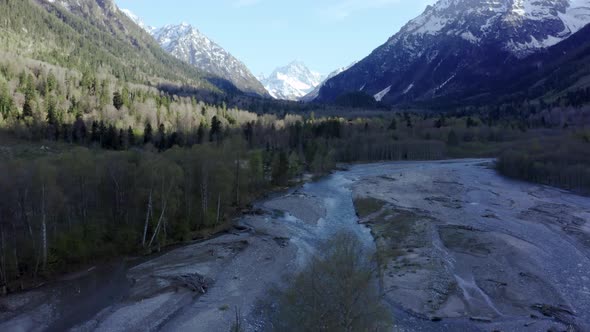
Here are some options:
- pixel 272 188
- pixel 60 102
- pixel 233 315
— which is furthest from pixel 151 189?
pixel 60 102

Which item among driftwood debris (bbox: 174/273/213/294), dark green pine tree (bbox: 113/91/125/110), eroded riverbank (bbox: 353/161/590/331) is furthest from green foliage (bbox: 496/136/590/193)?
dark green pine tree (bbox: 113/91/125/110)

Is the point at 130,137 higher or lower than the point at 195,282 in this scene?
higher

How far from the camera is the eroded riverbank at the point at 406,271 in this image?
29.4m

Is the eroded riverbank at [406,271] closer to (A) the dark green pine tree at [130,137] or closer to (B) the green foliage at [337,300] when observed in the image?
(B) the green foliage at [337,300]

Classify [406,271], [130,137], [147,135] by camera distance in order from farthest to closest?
1. [147,135]
2. [130,137]
3. [406,271]

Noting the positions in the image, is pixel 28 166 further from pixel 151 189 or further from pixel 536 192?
pixel 536 192

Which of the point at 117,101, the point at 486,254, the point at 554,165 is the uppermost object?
the point at 117,101

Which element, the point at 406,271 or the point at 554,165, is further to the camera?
the point at 554,165

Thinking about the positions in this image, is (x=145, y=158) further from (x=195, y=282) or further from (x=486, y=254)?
(x=486, y=254)

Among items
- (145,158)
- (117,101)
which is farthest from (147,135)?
(145,158)

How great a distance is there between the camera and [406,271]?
124 ft

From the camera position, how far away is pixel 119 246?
43.7 metres

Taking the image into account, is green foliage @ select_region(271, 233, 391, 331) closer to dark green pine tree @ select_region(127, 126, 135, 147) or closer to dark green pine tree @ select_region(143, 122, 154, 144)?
dark green pine tree @ select_region(127, 126, 135, 147)

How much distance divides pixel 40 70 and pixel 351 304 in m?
173
